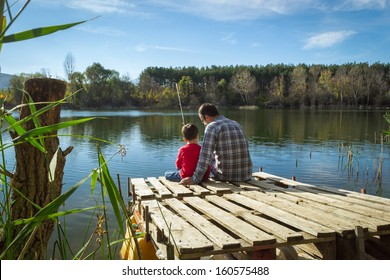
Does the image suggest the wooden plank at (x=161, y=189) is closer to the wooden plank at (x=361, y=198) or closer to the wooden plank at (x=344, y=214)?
the wooden plank at (x=344, y=214)

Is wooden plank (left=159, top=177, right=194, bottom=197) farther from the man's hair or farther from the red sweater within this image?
the man's hair

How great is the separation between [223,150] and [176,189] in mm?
880

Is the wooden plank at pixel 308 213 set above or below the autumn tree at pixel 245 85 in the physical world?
below

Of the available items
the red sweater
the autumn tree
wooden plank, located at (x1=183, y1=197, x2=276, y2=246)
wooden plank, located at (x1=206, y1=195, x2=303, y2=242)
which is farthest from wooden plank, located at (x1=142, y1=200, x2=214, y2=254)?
the autumn tree

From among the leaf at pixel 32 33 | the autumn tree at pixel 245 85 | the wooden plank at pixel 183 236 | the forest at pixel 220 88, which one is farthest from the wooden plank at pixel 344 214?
the autumn tree at pixel 245 85

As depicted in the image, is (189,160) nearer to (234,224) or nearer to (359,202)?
(234,224)

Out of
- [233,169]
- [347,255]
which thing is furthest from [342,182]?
[347,255]

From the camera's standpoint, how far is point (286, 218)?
3.12 meters

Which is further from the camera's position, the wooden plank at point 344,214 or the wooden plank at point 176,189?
the wooden plank at point 176,189

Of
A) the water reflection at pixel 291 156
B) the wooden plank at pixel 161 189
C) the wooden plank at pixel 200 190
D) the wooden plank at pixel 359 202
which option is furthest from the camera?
the water reflection at pixel 291 156

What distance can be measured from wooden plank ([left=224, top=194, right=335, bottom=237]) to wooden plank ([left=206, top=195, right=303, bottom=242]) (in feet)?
0.37

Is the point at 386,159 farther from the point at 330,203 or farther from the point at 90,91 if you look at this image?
the point at 90,91

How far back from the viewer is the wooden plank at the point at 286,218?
2.79 meters

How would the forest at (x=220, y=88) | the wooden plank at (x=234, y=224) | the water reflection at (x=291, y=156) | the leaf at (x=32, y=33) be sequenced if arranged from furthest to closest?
the forest at (x=220, y=88) → the water reflection at (x=291, y=156) → the wooden plank at (x=234, y=224) → the leaf at (x=32, y=33)
